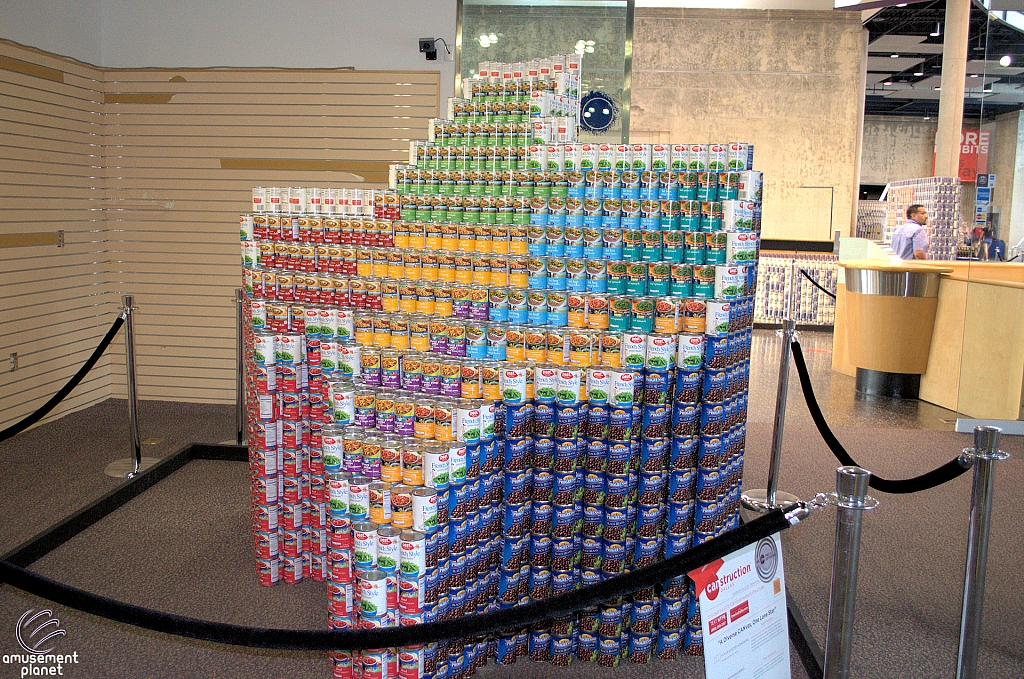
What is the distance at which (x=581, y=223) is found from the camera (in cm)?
352

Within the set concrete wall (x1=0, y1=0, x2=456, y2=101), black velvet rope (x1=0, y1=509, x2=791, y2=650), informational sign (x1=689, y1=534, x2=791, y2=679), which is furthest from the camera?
concrete wall (x1=0, y1=0, x2=456, y2=101)

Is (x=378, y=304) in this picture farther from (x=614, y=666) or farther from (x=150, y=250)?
(x=150, y=250)

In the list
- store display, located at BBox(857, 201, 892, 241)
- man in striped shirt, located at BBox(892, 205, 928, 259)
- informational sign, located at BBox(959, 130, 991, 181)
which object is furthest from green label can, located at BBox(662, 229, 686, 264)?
store display, located at BBox(857, 201, 892, 241)

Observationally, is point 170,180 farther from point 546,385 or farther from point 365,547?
point 365,547

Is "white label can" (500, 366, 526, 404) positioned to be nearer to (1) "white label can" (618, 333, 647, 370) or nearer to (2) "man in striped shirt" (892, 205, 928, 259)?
(1) "white label can" (618, 333, 647, 370)

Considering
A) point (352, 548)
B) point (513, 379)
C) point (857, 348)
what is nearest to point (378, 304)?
point (513, 379)

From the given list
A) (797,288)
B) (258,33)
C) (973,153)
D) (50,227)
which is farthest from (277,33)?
(973,153)

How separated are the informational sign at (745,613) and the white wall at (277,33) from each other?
5292mm

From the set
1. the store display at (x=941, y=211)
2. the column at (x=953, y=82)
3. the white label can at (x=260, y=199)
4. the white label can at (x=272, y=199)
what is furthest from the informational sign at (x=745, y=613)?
the column at (x=953, y=82)

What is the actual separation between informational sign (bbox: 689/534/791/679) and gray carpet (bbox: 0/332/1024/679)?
4.13 ft

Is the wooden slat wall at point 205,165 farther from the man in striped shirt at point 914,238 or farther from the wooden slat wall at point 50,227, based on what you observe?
the man in striped shirt at point 914,238

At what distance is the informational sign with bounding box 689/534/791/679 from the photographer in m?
1.94

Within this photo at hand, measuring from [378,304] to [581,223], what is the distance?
40.6 inches

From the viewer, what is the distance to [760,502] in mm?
4871
